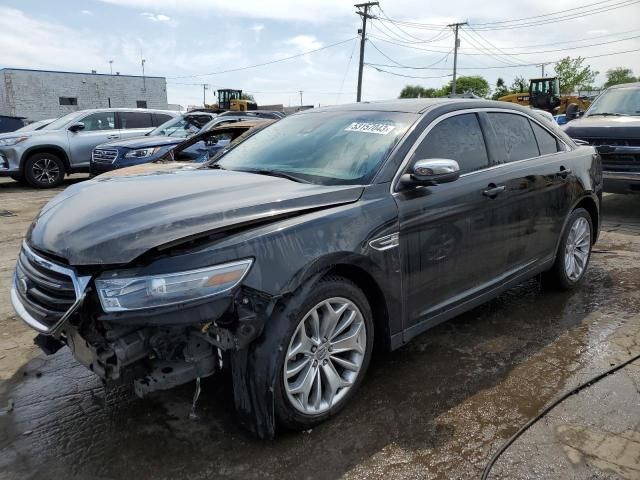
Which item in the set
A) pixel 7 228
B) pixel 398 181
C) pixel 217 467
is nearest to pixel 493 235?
pixel 398 181

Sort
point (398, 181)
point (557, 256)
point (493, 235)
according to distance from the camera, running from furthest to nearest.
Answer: point (557, 256) → point (493, 235) → point (398, 181)

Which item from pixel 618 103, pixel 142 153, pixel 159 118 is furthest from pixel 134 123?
pixel 618 103

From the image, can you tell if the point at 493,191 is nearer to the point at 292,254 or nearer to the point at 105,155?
the point at 292,254

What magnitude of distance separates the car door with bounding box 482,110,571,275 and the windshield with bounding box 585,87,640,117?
509 centimetres

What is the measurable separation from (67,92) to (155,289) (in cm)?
4961

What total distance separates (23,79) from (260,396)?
161 feet

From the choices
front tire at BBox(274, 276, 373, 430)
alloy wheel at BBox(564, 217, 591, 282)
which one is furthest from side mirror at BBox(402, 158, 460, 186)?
alloy wheel at BBox(564, 217, 591, 282)

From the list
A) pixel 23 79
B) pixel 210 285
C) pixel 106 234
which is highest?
pixel 23 79

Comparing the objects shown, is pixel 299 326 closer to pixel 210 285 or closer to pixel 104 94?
pixel 210 285

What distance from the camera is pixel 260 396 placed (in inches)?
95.6

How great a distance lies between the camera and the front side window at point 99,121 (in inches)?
500

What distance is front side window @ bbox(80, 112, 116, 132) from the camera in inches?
500

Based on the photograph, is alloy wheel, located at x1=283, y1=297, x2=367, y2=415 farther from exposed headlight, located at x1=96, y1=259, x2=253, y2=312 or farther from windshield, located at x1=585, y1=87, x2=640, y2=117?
windshield, located at x1=585, y1=87, x2=640, y2=117

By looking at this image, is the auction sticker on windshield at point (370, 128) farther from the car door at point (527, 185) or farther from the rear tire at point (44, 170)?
the rear tire at point (44, 170)
